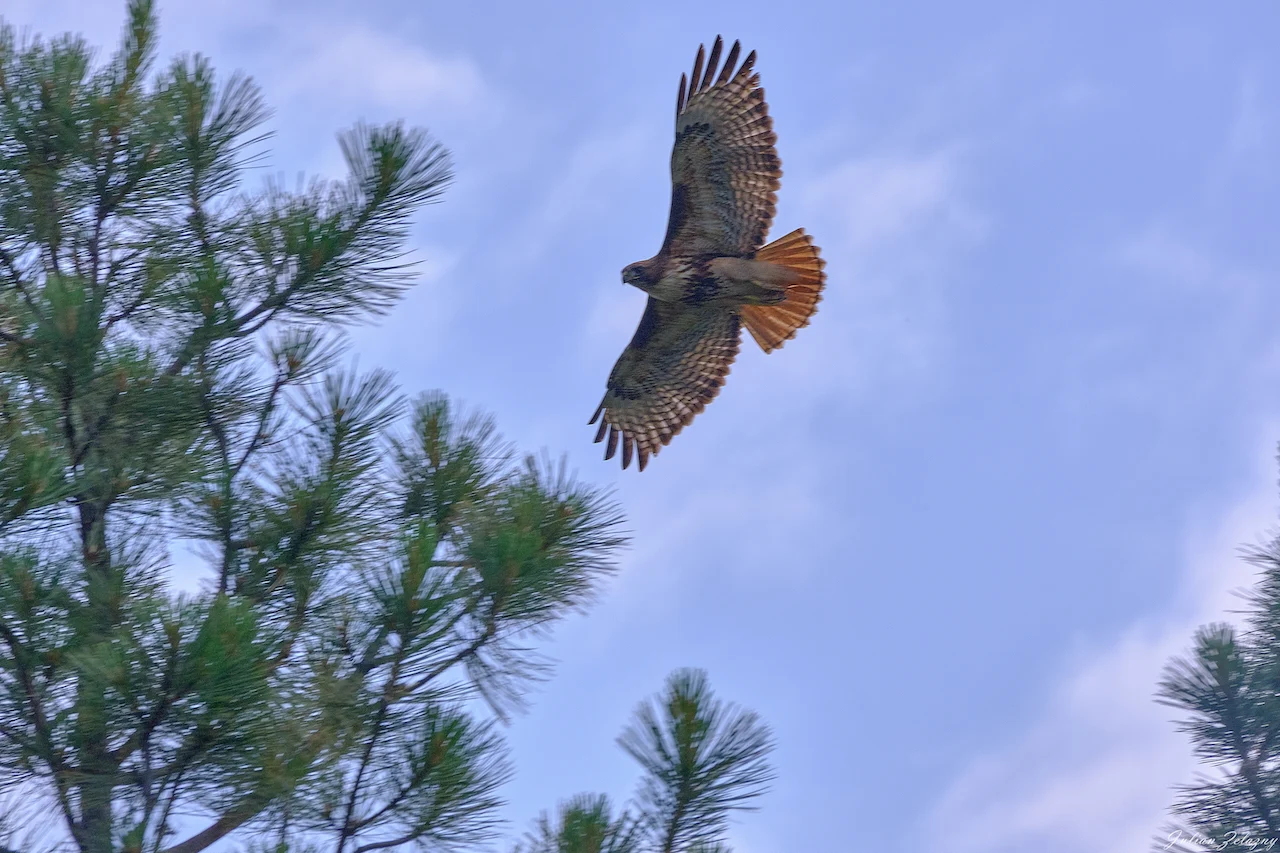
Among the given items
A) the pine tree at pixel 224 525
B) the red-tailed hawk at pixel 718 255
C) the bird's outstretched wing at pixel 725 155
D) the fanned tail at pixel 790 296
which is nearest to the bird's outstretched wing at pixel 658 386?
the red-tailed hawk at pixel 718 255

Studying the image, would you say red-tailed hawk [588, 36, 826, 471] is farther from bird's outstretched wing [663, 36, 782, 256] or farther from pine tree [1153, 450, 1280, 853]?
pine tree [1153, 450, 1280, 853]

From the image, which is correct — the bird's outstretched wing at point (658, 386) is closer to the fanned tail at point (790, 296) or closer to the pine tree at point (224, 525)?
the fanned tail at point (790, 296)

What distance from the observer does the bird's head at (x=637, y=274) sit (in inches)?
293

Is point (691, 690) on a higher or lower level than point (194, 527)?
lower

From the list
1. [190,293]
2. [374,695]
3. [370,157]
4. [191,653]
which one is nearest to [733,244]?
[370,157]

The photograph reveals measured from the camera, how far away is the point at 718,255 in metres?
7.39

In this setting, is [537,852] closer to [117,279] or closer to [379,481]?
[379,481]

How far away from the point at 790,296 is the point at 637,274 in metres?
0.85

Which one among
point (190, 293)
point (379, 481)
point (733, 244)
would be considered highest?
point (733, 244)

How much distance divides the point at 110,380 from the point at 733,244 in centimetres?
405

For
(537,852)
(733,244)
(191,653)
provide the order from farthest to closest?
(733,244) → (537,852) → (191,653)

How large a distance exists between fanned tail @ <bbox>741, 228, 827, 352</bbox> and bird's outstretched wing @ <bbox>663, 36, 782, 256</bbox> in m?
0.14

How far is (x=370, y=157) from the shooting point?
14.7 feet

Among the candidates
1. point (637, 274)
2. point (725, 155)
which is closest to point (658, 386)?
point (637, 274)
